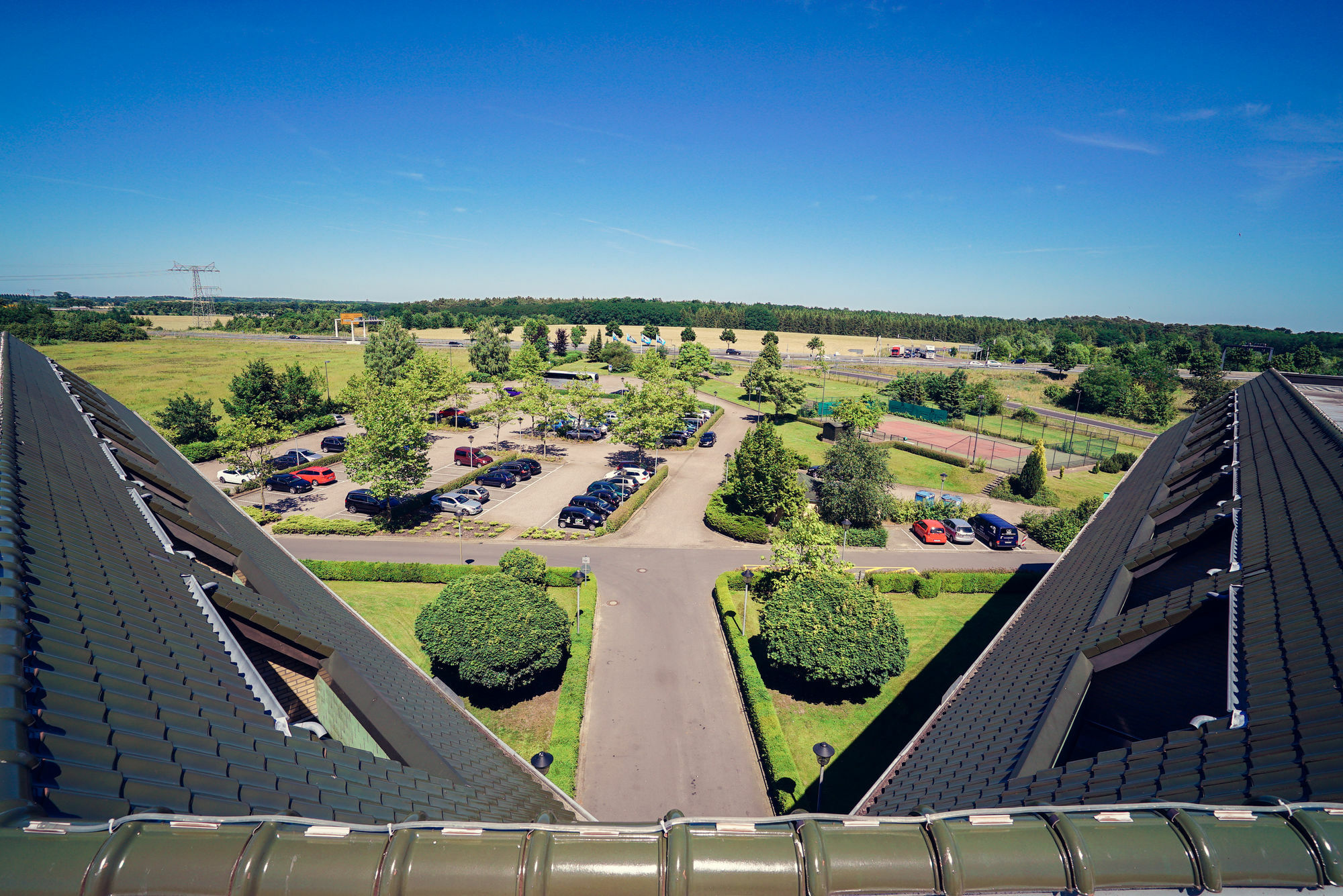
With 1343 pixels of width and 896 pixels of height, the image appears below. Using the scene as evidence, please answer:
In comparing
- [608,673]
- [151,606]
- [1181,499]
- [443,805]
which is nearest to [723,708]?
[608,673]

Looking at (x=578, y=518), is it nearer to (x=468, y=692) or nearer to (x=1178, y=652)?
(x=468, y=692)

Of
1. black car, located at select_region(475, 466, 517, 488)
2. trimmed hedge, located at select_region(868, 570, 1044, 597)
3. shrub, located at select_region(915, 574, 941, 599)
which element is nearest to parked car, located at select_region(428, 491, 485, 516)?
black car, located at select_region(475, 466, 517, 488)

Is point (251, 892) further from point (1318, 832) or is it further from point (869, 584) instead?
point (869, 584)

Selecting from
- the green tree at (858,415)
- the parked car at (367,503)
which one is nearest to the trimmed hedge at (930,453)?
the green tree at (858,415)

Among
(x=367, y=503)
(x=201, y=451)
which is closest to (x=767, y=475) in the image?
(x=367, y=503)

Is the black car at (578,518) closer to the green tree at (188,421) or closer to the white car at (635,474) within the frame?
the white car at (635,474)
